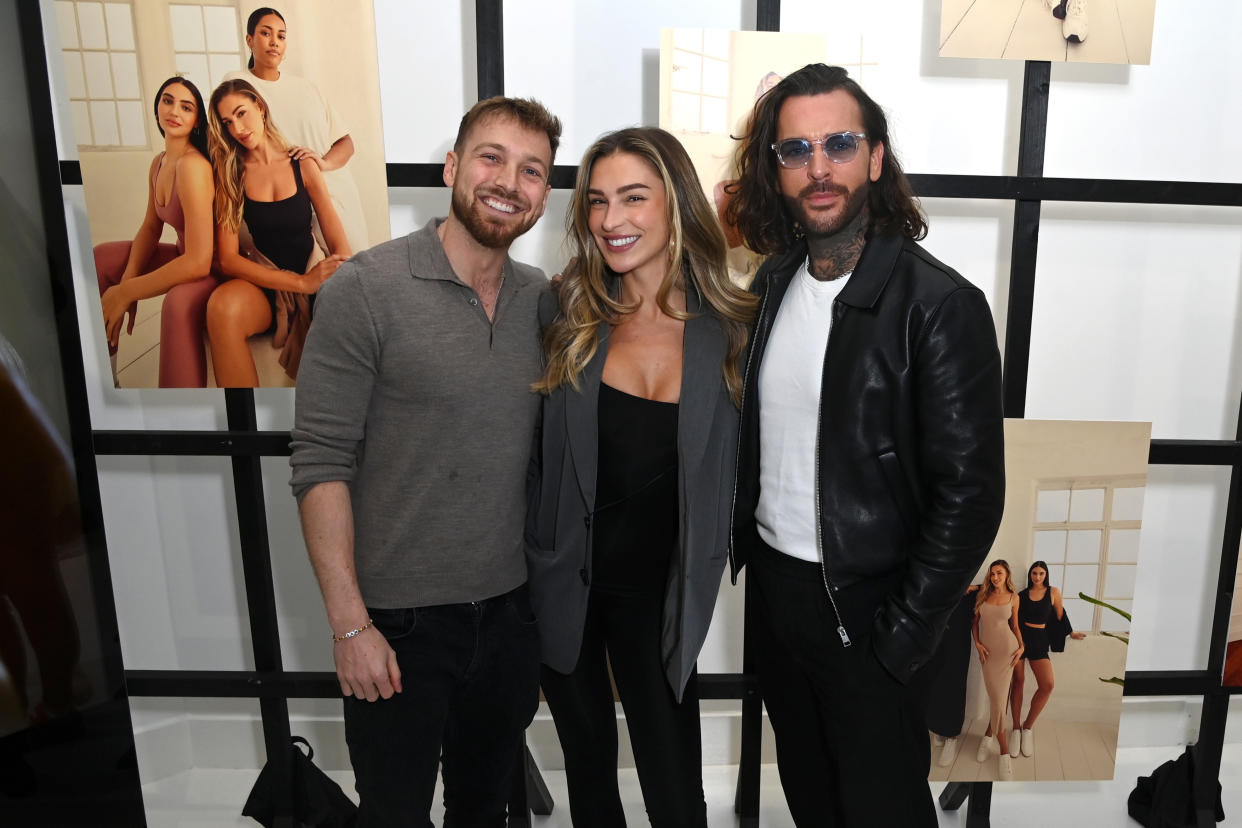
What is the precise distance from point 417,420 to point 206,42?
109 cm

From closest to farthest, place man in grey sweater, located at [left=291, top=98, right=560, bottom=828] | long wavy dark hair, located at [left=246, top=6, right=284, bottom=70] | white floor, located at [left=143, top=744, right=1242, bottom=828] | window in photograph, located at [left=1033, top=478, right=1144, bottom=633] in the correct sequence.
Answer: man in grey sweater, located at [left=291, top=98, right=560, bottom=828]
long wavy dark hair, located at [left=246, top=6, right=284, bottom=70]
window in photograph, located at [left=1033, top=478, right=1144, bottom=633]
white floor, located at [left=143, top=744, right=1242, bottom=828]

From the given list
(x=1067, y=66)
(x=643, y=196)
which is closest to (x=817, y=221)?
(x=643, y=196)

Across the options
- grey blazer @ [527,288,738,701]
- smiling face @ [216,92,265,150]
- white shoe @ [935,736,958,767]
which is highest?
smiling face @ [216,92,265,150]

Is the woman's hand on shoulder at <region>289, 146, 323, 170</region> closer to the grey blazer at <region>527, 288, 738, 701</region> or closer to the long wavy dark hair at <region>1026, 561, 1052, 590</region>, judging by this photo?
the grey blazer at <region>527, 288, 738, 701</region>

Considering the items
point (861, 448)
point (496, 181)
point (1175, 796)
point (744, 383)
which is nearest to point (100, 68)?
point (496, 181)

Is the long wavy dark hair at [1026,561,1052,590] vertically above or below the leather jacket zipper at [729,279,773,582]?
below

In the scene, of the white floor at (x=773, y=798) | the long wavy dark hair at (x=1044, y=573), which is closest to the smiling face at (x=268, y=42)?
the white floor at (x=773, y=798)

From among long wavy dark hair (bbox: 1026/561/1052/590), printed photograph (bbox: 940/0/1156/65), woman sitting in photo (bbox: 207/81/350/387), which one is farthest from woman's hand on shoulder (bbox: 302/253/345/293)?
long wavy dark hair (bbox: 1026/561/1052/590)

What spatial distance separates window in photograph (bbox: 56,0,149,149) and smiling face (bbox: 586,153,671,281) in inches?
44.6

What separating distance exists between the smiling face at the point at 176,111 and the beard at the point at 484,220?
2.58 feet

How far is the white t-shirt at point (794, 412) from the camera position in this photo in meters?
1.56

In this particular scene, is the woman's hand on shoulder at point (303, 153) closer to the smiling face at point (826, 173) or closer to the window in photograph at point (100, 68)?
the window in photograph at point (100, 68)

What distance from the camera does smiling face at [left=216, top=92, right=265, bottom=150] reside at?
1.93 m

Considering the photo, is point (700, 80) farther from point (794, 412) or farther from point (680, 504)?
point (680, 504)
